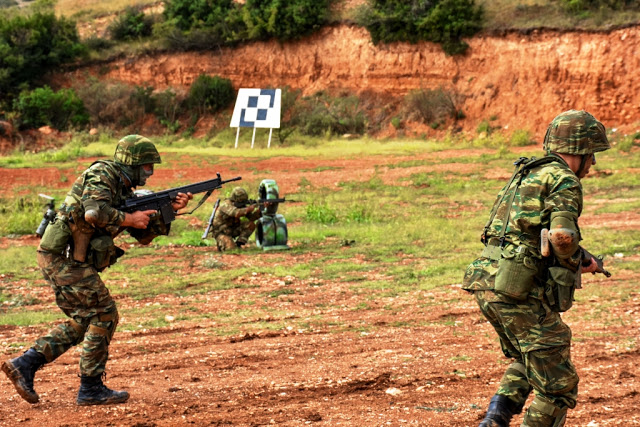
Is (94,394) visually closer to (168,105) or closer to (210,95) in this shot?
(210,95)

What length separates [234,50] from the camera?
36.8m

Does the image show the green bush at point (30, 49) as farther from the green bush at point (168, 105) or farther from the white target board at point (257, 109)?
the white target board at point (257, 109)

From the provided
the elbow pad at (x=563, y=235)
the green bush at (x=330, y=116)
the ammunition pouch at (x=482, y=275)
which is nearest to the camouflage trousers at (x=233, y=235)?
the ammunition pouch at (x=482, y=275)

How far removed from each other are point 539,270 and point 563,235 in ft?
1.07

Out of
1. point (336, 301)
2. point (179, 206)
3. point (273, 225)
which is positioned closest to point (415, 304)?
point (336, 301)

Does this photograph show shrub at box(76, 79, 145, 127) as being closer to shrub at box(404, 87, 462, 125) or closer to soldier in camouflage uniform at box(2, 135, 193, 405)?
shrub at box(404, 87, 462, 125)

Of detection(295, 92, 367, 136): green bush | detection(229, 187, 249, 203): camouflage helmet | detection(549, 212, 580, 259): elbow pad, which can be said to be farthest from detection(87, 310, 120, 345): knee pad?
detection(295, 92, 367, 136): green bush

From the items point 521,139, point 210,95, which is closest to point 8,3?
point 210,95

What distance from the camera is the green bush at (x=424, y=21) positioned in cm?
3116

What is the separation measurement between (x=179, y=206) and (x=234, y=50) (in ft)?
102

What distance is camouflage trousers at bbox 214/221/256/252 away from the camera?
13.0m

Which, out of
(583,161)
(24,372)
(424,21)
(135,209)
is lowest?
(24,372)

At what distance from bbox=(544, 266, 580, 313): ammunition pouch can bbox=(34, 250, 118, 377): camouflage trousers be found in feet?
10.0

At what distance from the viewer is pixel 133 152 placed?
19.5ft
